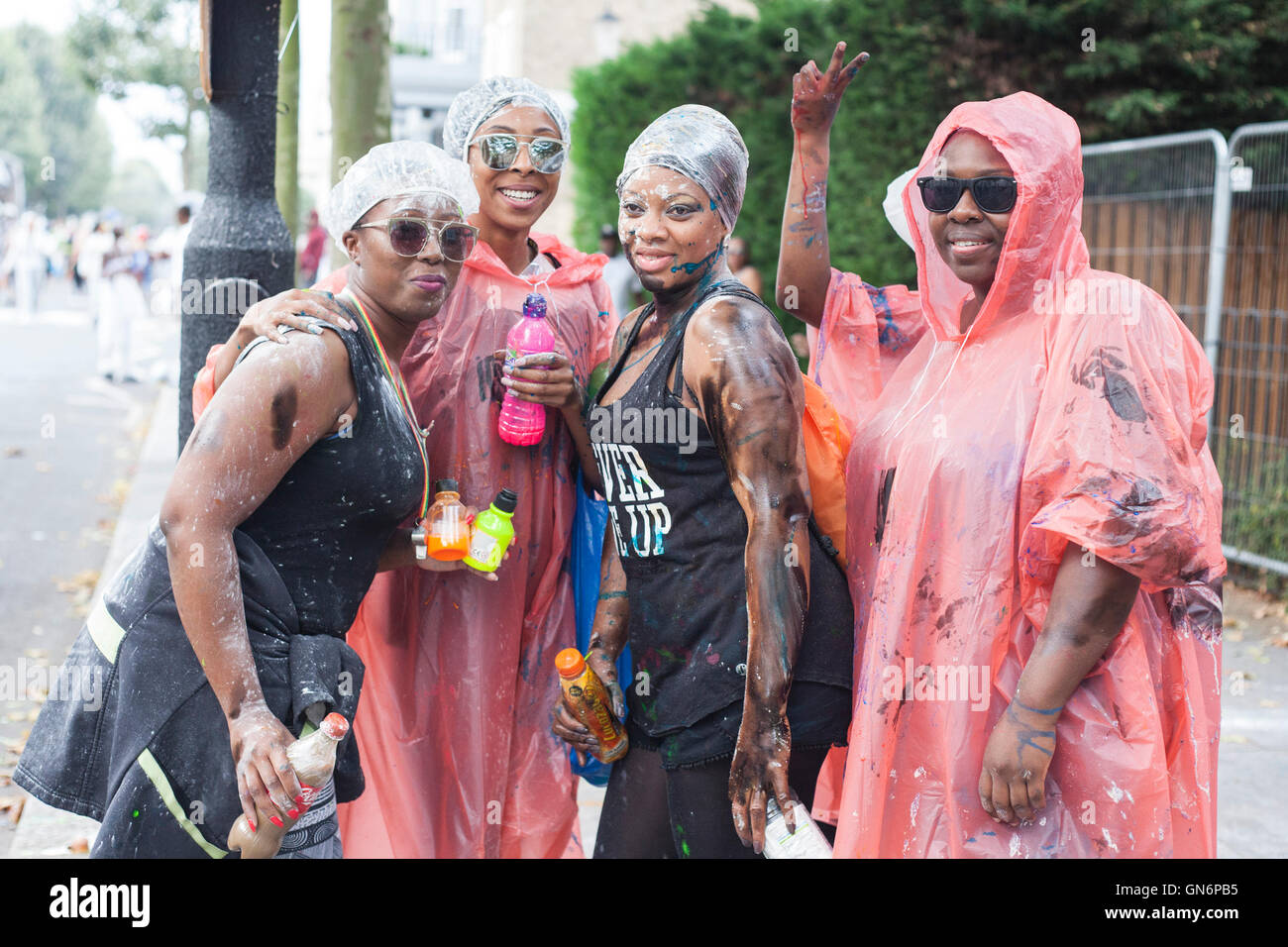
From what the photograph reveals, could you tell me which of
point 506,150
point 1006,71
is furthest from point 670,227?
point 1006,71

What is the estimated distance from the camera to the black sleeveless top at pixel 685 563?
8.11 ft

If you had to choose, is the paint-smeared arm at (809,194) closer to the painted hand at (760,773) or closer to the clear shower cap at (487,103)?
the clear shower cap at (487,103)

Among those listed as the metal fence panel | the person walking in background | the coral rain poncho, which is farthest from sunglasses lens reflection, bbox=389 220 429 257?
the person walking in background

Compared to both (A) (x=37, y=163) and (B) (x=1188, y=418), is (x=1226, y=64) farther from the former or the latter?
(A) (x=37, y=163)

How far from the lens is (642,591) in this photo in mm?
2613

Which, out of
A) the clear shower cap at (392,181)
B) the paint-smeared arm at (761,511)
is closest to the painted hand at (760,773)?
the paint-smeared arm at (761,511)

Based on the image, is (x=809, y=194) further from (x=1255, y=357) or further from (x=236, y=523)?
(x=1255, y=357)

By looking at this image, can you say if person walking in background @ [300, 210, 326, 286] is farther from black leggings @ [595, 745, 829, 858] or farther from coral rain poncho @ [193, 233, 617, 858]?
black leggings @ [595, 745, 829, 858]

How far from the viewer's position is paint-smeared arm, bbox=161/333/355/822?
222 cm

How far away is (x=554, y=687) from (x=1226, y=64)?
7.13 meters

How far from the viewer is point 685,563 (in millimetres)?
2533

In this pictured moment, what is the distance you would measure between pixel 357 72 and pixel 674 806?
4.28 m

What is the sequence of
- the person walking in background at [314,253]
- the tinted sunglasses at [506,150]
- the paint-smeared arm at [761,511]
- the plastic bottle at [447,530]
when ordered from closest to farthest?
the paint-smeared arm at [761,511] → the plastic bottle at [447,530] → the tinted sunglasses at [506,150] → the person walking in background at [314,253]

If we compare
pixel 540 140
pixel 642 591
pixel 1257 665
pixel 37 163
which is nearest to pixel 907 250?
pixel 1257 665
